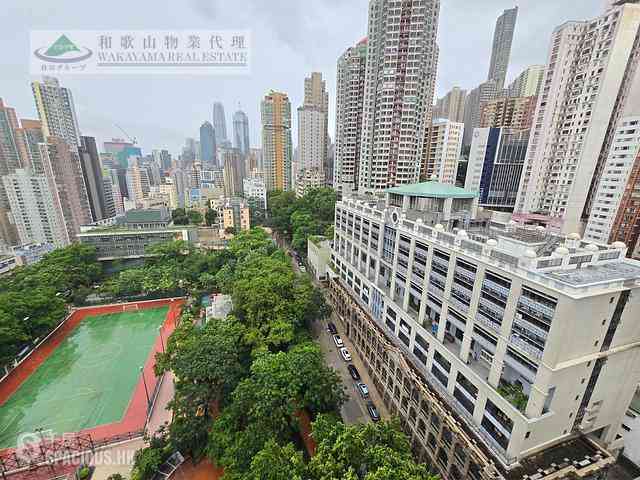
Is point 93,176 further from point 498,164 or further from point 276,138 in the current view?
point 498,164

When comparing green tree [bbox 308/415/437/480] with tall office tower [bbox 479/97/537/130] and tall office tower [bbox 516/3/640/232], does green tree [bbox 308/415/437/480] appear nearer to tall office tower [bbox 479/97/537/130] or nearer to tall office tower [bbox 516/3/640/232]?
tall office tower [bbox 516/3/640/232]

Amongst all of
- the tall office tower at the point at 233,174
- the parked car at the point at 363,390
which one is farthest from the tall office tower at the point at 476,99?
the parked car at the point at 363,390

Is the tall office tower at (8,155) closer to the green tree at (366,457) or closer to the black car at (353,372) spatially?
the black car at (353,372)

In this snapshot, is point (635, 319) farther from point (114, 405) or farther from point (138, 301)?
point (138, 301)

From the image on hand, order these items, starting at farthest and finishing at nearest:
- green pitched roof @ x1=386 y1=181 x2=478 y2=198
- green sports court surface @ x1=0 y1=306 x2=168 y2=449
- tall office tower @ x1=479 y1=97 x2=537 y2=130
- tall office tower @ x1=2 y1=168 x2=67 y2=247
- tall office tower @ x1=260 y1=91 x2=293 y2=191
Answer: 1. tall office tower @ x1=260 y1=91 x2=293 y2=191
2. tall office tower @ x1=479 y1=97 x2=537 y2=130
3. tall office tower @ x1=2 y1=168 x2=67 y2=247
4. green sports court surface @ x1=0 y1=306 x2=168 y2=449
5. green pitched roof @ x1=386 y1=181 x2=478 y2=198

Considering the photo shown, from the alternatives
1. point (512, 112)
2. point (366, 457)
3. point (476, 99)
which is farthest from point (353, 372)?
point (476, 99)

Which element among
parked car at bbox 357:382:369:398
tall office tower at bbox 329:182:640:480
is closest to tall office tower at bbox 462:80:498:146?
tall office tower at bbox 329:182:640:480

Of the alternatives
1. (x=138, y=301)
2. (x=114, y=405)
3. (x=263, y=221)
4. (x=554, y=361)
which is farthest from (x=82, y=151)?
(x=554, y=361)

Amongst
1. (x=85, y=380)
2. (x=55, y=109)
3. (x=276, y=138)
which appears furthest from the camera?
(x=276, y=138)
